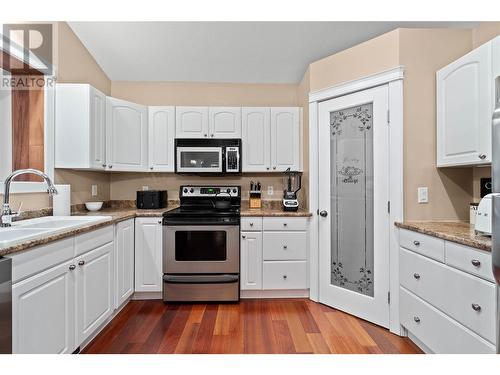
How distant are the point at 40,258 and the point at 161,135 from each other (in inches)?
81.6

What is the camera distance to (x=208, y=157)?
314cm

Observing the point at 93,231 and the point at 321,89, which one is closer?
the point at 93,231

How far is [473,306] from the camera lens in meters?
1.42

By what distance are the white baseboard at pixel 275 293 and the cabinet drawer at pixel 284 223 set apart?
67 cm

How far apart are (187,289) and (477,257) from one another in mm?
2328

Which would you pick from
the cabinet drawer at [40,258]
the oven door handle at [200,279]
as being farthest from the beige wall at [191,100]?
the cabinet drawer at [40,258]

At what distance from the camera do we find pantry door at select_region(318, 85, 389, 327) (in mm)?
2238

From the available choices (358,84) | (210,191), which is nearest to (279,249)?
(210,191)

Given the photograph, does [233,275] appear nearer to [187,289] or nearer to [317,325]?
[187,289]

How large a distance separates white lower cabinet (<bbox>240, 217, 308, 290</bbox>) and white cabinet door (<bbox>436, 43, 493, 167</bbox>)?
1386mm

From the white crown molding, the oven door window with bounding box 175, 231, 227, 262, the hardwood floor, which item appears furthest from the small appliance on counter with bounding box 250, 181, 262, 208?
the white crown molding

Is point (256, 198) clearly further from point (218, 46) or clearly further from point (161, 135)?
point (218, 46)
